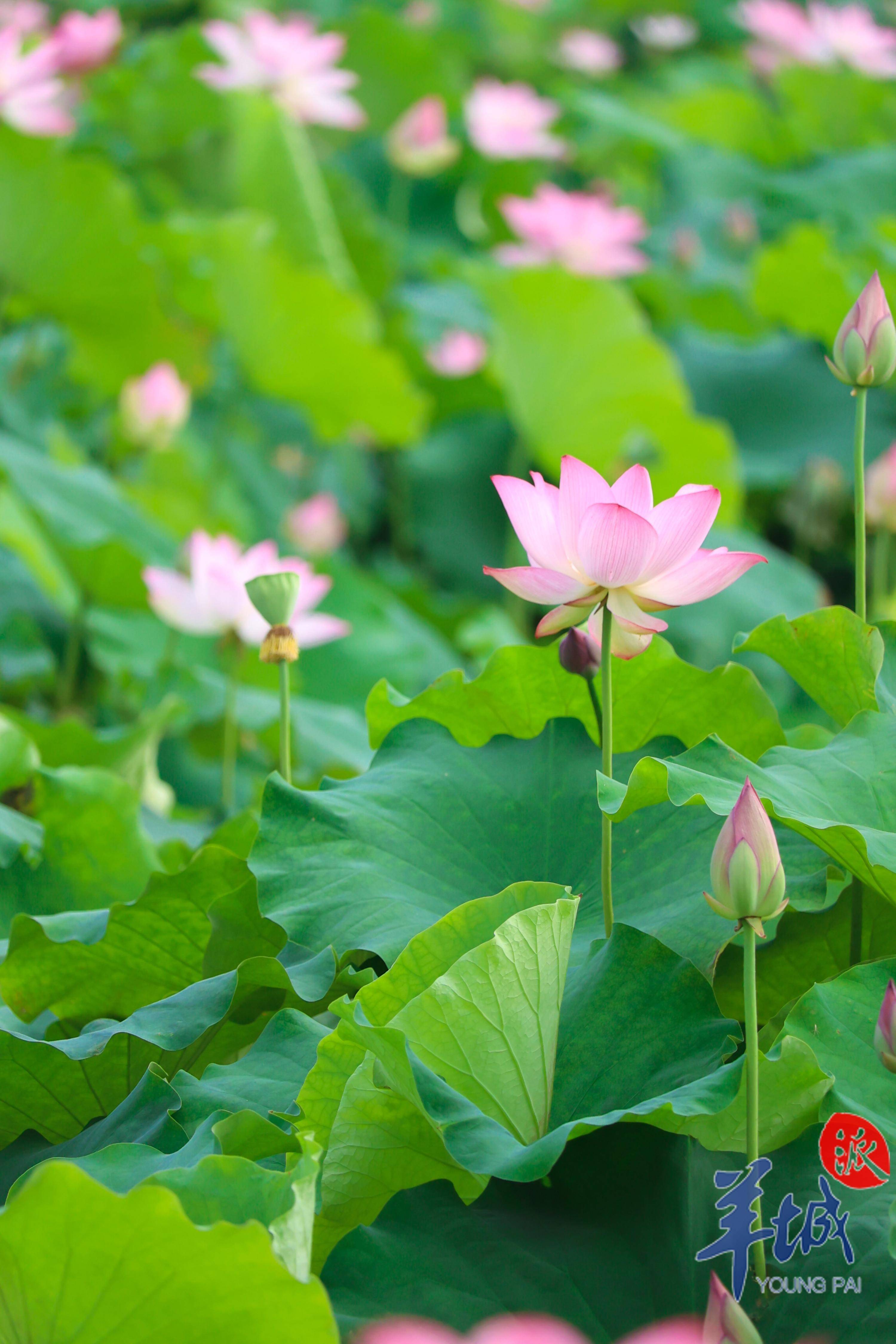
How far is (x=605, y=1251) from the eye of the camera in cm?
51

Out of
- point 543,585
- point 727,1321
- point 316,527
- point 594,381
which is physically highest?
point 543,585

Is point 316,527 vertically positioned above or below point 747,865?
below

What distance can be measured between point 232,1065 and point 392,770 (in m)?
0.18

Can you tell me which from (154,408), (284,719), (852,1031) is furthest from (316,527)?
(852,1031)

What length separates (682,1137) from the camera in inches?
20.7

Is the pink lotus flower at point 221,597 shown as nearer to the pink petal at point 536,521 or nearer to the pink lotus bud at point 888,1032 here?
the pink petal at point 536,521

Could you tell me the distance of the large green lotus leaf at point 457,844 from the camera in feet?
2.06

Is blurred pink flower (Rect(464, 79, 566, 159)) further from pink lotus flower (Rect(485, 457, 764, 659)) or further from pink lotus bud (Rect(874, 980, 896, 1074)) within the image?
pink lotus bud (Rect(874, 980, 896, 1074))

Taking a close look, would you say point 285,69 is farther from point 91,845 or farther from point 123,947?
point 123,947

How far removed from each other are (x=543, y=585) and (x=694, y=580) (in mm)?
69

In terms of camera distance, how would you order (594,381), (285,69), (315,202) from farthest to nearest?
(315,202) < (285,69) < (594,381)

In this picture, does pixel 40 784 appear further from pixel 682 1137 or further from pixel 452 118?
pixel 452 118

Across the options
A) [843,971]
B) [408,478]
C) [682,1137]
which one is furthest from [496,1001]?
[408,478]

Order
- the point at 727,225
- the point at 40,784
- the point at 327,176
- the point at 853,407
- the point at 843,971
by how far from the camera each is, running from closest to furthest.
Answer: the point at 843,971 → the point at 40,784 → the point at 853,407 → the point at 327,176 → the point at 727,225
